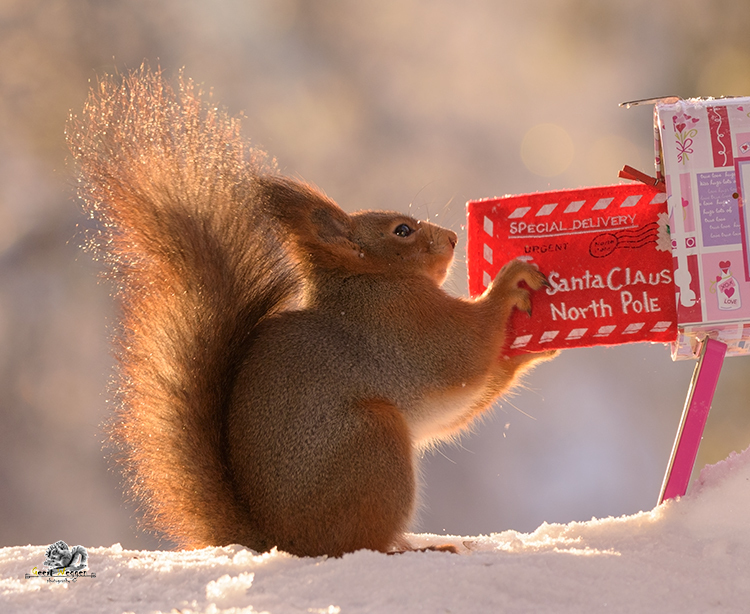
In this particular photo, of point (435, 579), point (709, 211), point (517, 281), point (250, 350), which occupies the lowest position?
point (435, 579)

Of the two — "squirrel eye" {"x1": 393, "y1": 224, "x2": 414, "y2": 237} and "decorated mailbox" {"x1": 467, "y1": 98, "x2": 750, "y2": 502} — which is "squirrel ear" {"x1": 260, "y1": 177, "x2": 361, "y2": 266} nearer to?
"squirrel eye" {"x1": 393, "y1": 224, "x2": 414, "y2": 237}

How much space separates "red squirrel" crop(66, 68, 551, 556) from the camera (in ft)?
4.69

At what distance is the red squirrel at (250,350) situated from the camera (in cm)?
143

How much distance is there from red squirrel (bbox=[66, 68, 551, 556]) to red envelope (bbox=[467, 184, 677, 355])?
2.9 inches

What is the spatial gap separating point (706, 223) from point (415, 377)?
72cm

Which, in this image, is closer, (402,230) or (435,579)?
(435,579)

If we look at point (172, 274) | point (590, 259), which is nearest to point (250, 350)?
point (172, 274)

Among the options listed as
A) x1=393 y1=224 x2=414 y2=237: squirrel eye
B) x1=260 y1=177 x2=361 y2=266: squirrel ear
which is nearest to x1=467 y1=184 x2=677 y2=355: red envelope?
x1=393 y1=224 x2=414 y2=237: squirrel eye

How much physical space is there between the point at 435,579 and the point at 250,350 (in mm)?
667

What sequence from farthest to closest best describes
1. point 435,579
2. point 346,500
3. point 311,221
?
point 311,221 → point 346,500 → point 435,579

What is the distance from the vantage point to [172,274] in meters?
1.58

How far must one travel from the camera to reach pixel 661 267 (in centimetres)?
159

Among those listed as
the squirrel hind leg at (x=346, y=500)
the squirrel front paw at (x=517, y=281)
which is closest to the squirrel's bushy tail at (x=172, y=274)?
the squirrel hind leg at (x=346, y=500)

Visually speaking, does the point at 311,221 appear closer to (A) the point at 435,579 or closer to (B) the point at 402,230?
(B) the point at 402,230
